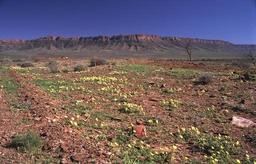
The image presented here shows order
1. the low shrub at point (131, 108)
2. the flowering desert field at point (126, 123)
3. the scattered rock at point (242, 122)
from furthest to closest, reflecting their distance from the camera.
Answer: the low shrub at point (131, 108)
the scattered rock at point (242, 122)
the flowering desert field at point (126, 123)

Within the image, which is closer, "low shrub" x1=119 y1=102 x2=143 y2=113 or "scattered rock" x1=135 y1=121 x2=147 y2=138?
"scattered rock" x1=135 y1=121 x2=147 y2=138

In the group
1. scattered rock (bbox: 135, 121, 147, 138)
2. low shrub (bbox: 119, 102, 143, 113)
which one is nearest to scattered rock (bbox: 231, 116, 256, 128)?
low shrub (bbox: 119, 102, 143, 113)

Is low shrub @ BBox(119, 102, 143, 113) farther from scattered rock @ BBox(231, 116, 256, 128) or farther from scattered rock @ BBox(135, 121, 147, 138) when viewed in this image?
scattered rock @ BBox(231, 116, 256, 128)

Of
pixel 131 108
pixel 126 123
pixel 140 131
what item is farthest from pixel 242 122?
pixel 140 131

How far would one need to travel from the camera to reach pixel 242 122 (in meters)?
12.6

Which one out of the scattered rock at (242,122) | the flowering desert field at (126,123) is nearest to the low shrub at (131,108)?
the flowering desert field at (126,123)

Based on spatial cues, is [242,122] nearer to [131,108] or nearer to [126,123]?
[131,108]

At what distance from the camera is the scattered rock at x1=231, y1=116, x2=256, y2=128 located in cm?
1245

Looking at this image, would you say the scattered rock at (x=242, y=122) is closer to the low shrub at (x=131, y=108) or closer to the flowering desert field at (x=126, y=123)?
the flowering desert field at (x=126, y=123)

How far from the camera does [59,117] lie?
11.6m

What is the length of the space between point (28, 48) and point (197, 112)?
180 metres

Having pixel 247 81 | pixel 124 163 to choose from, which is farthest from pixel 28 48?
pixel 124 163

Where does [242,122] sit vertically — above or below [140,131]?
below

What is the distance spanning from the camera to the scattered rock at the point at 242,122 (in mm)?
12445
